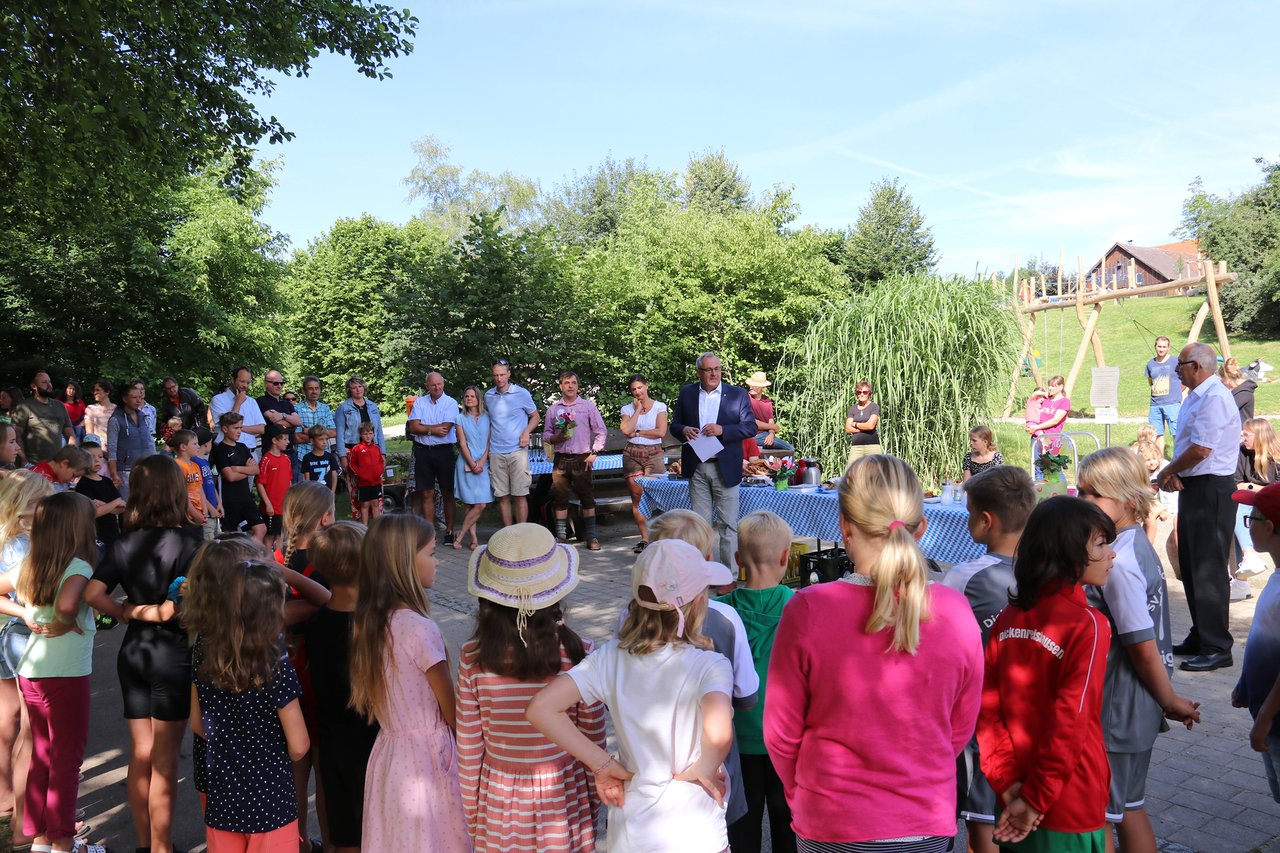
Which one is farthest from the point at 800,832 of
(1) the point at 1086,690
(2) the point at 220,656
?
(2) the point at 220,656

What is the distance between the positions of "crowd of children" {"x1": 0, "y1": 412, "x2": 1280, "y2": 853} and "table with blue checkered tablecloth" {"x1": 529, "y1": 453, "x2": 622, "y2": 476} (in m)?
7.32

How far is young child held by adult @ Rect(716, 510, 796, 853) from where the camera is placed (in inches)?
119

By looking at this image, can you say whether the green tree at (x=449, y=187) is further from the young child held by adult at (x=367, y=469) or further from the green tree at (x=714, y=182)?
the young child held by adult at (x=367, y=469)

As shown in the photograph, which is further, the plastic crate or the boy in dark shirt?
the boy in dark shirt

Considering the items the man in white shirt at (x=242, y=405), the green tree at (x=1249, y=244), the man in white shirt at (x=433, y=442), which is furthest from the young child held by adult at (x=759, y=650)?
the green tree at (x=1249, y=244)

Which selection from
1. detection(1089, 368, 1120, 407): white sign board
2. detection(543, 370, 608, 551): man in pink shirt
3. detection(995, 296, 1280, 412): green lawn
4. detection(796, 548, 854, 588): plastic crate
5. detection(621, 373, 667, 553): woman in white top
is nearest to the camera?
detection(796, 548, 854, 588): plastic crate

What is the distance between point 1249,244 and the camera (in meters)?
38.2

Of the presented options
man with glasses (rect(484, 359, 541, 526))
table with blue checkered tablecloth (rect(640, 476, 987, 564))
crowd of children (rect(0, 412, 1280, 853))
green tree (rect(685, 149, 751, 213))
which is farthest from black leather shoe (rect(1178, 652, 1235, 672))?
green tree (rect(685, 149, 751, 213))

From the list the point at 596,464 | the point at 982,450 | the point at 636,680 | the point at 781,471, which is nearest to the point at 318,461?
the point at 596,464

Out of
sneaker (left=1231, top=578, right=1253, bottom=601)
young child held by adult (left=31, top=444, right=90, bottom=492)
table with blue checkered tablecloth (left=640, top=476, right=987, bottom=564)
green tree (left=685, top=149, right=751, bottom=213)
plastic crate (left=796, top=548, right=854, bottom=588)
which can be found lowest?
sneaker (left=1231, top=578, right=1253, bottom=601)

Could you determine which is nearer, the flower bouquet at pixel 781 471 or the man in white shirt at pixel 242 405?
the flower bouquet at pixel 781 471

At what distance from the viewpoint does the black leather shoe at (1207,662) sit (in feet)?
18.8

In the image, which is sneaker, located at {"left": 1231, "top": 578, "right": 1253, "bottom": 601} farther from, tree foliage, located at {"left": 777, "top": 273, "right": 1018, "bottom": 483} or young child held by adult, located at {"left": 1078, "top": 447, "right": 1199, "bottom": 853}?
tree foliage, located at {"left": 777, "top": 273, "right": 1018, "bottom": 483}

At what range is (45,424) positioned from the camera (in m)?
11.5
